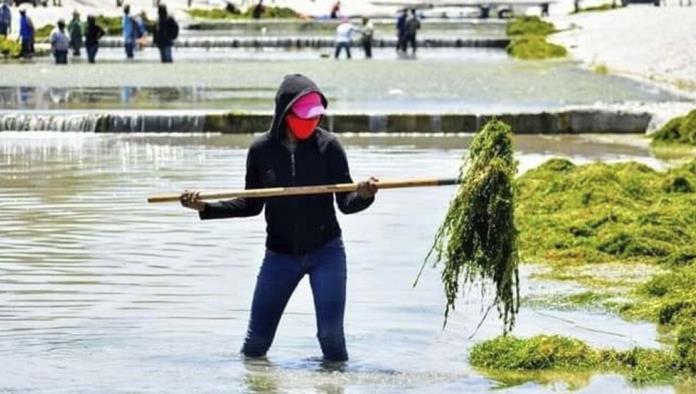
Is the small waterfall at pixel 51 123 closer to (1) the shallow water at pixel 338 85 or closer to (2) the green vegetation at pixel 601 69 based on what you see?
(1) the shallow water at pixel 338 85

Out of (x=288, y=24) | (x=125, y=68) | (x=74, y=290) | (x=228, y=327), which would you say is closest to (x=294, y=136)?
(x=228, y=327)

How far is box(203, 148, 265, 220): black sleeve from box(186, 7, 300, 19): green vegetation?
6858cm

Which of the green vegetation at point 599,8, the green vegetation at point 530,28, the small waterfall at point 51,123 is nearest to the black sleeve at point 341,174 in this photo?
the small waterfall at point 51,123

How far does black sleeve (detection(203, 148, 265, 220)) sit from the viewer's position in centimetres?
1012

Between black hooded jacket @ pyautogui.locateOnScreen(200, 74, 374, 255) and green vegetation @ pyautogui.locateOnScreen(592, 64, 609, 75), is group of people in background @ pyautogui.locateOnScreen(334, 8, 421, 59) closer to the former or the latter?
green vegetation @ pyautogui.locateOnScreen(592, 64, 609, 75)

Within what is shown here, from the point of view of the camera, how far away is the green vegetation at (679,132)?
24.7m

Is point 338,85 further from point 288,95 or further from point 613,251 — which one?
point 288,95

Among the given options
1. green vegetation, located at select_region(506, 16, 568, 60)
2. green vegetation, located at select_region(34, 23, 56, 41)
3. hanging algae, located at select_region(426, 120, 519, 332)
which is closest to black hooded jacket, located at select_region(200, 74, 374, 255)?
hanging algae, located at select_region(426, 120, 519, 332)

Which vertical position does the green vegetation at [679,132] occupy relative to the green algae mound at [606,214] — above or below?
below

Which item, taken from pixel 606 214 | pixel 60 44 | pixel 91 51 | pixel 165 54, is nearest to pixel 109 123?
pixel 606 214

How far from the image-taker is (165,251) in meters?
15.3

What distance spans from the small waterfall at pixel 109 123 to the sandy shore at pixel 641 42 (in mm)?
8831

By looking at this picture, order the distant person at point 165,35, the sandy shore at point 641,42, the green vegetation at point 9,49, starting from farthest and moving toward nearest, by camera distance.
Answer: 1. the green vegetation at point 9,49
2. the distant person at point 165,35
3. the sandy shore at point 641,42

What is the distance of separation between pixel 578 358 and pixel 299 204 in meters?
1.71
